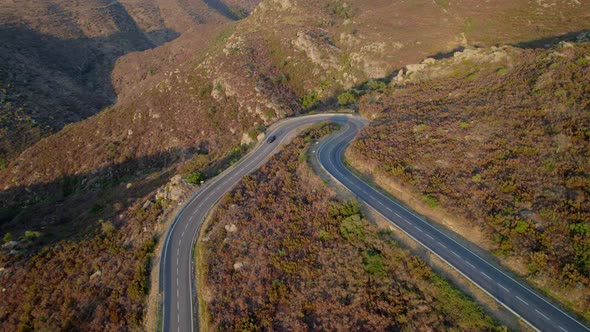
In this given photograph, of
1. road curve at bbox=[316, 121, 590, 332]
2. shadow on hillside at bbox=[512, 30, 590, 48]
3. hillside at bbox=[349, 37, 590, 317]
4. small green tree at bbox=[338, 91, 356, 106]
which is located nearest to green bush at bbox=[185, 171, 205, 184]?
road curve at bbox=[316, 121, 590, 332]

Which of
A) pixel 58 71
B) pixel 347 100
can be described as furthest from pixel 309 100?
pixel 58 71

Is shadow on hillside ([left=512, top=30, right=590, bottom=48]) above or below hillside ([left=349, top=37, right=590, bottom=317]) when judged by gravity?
above

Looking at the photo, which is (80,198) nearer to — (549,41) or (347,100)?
(347,100)

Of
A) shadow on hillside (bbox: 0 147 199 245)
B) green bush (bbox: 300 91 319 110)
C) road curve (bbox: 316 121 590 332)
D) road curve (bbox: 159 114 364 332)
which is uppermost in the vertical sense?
road curve (bbox: 316 121 590 332)

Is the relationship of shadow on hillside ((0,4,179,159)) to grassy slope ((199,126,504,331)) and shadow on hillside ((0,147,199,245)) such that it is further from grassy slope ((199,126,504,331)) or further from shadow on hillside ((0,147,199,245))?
grassy slope ((199,126,504,331))

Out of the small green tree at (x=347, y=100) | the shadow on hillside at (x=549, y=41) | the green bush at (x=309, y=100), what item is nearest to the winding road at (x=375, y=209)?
the small green tree at (x=347, y=100)

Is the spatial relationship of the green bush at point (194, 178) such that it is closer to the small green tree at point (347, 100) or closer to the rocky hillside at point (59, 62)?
the small green tree at point (347, 100)

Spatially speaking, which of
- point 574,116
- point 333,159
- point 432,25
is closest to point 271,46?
point 432,25

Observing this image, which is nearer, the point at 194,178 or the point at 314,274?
the point at 314,274
